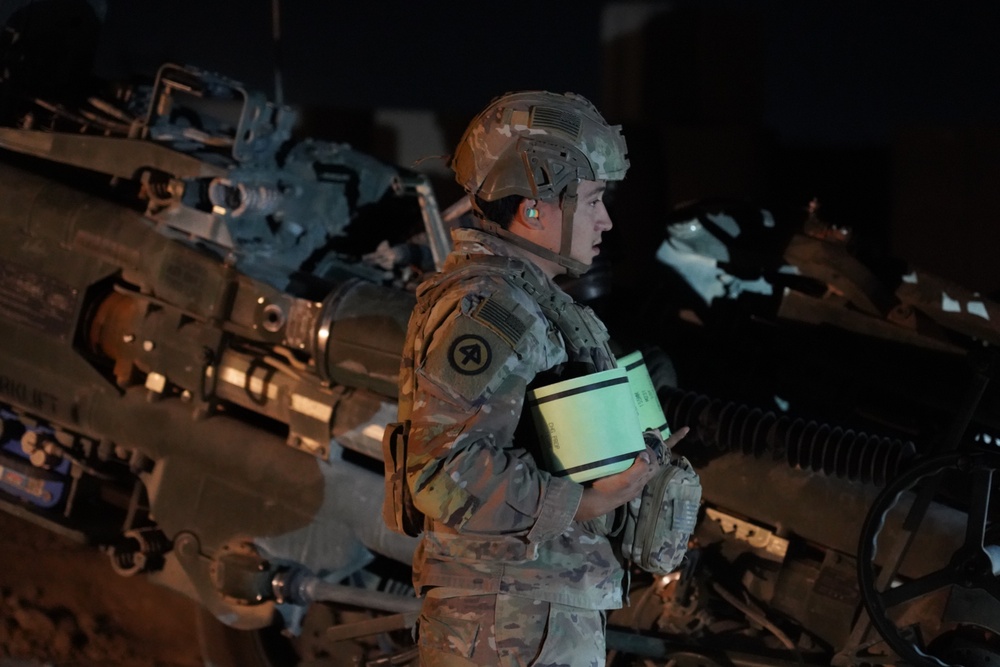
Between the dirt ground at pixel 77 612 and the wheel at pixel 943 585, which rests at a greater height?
the wheel at pixel 943 585

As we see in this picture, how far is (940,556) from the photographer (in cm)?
298

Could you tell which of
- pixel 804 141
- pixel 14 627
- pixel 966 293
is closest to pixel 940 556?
pixel 966 293

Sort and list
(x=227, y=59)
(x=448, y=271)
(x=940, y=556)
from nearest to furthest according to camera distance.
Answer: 1. (x=448, y=271)
2. (x=940, y=556)
3. (x=227, y=59)

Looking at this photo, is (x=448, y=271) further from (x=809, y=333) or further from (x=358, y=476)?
(x=809, y=333)

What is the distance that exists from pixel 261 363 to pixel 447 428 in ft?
5.95

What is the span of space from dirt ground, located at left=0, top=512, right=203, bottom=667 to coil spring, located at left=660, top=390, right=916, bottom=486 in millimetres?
2334

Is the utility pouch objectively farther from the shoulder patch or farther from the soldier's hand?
the soldier's hand

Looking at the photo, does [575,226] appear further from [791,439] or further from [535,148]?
[791,439]

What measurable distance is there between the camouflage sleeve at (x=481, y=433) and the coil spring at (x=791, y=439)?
4.13ft

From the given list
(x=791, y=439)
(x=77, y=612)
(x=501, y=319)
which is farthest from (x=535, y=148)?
(x=77, y=612)

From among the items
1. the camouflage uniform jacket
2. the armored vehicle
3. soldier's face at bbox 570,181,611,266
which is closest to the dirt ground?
the armored vehicle

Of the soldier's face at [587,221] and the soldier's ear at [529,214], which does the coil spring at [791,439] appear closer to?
the soldier's face at [587,221]

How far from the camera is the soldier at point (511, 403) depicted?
1.97 meters

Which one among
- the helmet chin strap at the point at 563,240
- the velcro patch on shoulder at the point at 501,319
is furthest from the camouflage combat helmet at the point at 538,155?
the velcro patch on shoulder at the point at 501,319
